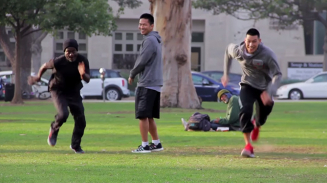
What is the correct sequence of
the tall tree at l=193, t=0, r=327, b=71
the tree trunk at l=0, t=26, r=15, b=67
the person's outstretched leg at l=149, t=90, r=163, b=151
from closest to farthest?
the person's outstretched leg at l=149, t=90, r=163, b=151
the tree trunk at l=0, t=26, r=15, b=67
the tall tree at l=193, t=0, r=327, b=71

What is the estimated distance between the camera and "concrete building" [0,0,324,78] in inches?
1864

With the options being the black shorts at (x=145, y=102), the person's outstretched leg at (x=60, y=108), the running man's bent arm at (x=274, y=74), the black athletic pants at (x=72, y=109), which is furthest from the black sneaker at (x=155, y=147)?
the running man's bent arm at (x=274, y=74)

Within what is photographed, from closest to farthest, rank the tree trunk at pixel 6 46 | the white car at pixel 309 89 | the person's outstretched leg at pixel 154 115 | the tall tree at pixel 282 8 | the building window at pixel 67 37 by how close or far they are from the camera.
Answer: the person's outstretched leg at pixel 154 115 → the tree trunk at pixel 6 46 → the white car at pixel 309 89 → the tall tree at pixel 282 8 → the building window at pixel 67 37

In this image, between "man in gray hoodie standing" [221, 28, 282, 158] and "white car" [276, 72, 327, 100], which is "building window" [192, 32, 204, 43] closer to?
"white car" [276, 72, 327, 100]

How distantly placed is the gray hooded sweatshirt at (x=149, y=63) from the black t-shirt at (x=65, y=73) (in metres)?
0.78

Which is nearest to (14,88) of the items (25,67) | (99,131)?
(25,67)

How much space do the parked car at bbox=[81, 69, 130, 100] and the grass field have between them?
18.7 meters

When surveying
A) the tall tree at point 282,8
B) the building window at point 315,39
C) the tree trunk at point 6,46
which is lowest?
the tree trunk at point 6,46

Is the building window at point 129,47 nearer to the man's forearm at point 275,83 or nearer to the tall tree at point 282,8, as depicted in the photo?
the tall tree at point 282,8

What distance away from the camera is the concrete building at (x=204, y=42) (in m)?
47.3

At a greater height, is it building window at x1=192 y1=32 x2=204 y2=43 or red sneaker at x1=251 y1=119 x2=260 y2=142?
building window at x1=192 y1=32 x2=204 y2=43

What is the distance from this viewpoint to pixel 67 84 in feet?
32.4

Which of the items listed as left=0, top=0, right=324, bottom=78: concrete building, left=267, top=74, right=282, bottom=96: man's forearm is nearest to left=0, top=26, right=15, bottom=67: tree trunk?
left=0, top=0, right=324, bottom=78: concrete building

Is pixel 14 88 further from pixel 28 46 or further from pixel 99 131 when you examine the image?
pixel 99 131
